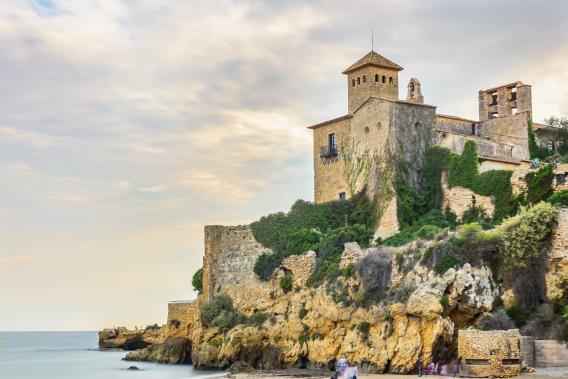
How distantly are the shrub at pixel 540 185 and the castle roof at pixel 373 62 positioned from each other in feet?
41.7

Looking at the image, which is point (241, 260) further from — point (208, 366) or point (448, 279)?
point (448, 279)

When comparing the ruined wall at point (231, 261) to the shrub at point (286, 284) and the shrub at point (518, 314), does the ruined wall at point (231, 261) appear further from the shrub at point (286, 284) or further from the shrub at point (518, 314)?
the shrub at point (518, 314)

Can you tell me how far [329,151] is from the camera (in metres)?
50.5

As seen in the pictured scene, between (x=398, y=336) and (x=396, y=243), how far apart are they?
935cm

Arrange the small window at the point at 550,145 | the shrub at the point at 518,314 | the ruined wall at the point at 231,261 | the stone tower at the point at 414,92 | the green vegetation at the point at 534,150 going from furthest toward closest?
the stone tower at the point at 414,92 → the small window at the point at 550,145 → the green vegetation at the point at 534,150 → the ruined wall at the point at 231,261 → the shrub at the point at 518,314

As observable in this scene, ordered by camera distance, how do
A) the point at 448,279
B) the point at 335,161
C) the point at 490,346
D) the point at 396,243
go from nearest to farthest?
the point at 490,346 < the point at 448,279 < the point at 396,243 < the point at 335,161

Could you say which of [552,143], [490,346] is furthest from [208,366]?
[552,143]

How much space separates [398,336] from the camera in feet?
108

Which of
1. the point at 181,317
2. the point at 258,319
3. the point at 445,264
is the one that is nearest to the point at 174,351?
the point at 181,317

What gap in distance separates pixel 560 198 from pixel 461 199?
8.60m

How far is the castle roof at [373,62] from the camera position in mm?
49878

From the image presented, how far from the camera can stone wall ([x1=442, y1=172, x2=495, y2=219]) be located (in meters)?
43.2

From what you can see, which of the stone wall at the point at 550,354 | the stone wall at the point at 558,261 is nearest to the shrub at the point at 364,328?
the stone wall at the point at 550,354

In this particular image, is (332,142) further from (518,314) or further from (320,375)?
(518,314)
